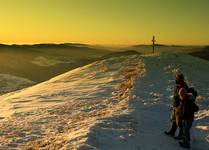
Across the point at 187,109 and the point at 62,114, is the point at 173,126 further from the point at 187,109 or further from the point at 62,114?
the point at 62,114

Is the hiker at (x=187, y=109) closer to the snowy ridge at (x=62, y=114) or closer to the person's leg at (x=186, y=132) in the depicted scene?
the person's leg at (x=186, y=132)

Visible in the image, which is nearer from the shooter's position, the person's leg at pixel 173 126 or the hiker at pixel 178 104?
the hiker at pixel 178 104

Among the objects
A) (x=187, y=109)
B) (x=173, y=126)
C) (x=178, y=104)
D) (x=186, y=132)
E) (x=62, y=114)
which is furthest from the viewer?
(x=62, y=114)

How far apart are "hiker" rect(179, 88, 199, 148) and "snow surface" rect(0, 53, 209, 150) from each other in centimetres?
48

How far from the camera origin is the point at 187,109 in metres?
15.5

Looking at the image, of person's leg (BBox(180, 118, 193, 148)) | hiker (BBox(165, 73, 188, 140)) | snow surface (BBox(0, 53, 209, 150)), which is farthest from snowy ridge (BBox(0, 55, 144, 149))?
person's leg (BBox(180, 118, 193, 148))

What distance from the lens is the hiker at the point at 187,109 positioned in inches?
600

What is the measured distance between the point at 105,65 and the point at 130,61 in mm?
2939

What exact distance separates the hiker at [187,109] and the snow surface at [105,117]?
0.48 m

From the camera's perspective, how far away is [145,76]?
118 ft

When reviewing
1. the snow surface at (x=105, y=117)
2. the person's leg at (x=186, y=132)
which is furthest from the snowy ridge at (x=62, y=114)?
the person's leg at (x=186, y=132)

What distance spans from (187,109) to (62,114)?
27.8ft

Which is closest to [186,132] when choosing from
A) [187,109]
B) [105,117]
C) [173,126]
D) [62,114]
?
[187,109]

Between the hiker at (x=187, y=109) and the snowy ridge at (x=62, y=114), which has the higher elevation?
the hiker at (x=187, y=109)
